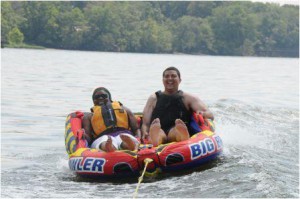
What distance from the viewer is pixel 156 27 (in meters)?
81.8

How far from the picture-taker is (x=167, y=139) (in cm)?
721

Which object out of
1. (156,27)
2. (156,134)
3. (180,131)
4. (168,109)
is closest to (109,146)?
(156,134)

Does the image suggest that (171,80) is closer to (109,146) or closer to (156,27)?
(109,146)

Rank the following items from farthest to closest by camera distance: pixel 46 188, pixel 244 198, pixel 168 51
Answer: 1. pixel 168 51
2. pixel 46 188
3. pixel 244 198

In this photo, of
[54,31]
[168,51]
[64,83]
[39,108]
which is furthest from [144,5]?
[39,108]

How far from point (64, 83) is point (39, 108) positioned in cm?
783

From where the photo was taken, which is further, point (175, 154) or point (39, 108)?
point (39, 108)

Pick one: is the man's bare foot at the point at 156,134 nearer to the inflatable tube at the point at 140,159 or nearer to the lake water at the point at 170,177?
the inflatable tube at the point at 140,159

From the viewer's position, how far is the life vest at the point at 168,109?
752 cm

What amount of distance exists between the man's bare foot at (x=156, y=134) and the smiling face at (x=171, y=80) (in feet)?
1.80

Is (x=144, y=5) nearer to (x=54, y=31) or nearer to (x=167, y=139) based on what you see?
(x=54, y=31)

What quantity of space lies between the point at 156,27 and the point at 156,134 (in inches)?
2968

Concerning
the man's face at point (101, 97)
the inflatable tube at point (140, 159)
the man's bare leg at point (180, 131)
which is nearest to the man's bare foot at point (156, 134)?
the man's bare leg at point (180, 131)

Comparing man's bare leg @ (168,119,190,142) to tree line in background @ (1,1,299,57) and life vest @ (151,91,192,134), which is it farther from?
tree line in background @ (1,1,299,57)
